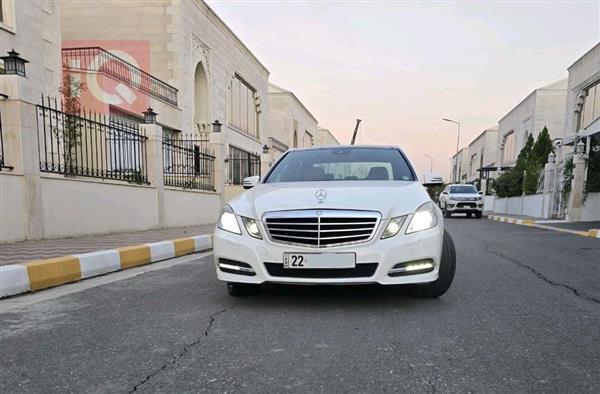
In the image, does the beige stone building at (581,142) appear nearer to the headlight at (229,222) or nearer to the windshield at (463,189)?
the windshield at (463,189)

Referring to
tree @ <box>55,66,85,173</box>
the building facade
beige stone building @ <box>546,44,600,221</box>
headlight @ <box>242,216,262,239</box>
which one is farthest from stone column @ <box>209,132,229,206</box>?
beige stone building @ <box>546,44,600,221</box>

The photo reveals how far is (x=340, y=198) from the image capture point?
11.1ft

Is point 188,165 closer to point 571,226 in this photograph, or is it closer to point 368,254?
point 368,254

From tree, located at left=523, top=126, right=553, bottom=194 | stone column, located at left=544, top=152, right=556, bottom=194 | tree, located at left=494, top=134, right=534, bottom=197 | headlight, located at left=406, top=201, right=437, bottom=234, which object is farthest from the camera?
tree, located at left=494, top=134, right=534, bottom=197

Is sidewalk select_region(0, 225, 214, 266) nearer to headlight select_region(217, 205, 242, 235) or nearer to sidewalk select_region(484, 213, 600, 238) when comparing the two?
headlight select_region(217, 205, 242, 235)

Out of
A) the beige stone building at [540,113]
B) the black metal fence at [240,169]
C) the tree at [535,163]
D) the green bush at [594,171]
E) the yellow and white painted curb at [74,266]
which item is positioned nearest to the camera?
the yellow and white painted curb at [74,266]

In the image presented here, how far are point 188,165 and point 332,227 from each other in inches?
385

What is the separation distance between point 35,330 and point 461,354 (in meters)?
2.96

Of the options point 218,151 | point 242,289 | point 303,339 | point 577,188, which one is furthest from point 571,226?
point 303,339

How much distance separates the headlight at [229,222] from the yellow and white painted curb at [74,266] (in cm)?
233

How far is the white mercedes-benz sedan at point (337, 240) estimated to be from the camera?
315cm

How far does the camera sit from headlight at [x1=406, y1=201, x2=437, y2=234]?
325 centimetres

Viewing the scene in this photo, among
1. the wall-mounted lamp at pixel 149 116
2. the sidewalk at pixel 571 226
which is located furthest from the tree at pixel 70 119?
the sidewalk at pixel 571 226

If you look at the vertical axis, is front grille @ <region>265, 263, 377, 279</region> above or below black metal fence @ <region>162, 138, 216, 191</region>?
below
